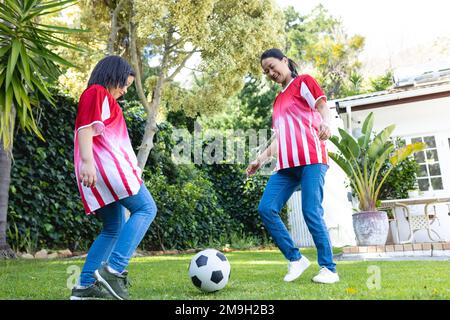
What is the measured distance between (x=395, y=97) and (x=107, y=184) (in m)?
7.99

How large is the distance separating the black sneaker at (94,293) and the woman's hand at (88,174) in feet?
2.13

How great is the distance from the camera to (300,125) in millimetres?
3797

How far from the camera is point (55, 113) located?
782 cm

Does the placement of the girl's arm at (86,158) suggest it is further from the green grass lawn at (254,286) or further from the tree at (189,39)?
the tree at (189,39)

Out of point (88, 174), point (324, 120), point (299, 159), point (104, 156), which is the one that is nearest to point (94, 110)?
point (104, 156)

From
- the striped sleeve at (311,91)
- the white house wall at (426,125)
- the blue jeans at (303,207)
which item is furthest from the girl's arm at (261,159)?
the white house wall at (426,125)

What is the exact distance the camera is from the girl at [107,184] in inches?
108

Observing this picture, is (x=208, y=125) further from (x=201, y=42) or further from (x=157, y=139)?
(x=201, y=42)

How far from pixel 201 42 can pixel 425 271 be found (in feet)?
17.7

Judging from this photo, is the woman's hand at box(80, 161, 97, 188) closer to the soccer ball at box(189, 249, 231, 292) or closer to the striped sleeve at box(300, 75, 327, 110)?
the soccer ball at box(189, 249, 231, 292)

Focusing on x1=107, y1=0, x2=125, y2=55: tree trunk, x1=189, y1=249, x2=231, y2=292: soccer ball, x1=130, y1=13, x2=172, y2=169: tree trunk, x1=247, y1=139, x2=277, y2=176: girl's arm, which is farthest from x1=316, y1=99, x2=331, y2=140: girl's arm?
x1=107, y1=0, x2=125, y2=55: tree trunk

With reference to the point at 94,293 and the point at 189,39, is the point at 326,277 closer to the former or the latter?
the point at 94,293

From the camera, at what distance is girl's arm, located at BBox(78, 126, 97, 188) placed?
267cm
